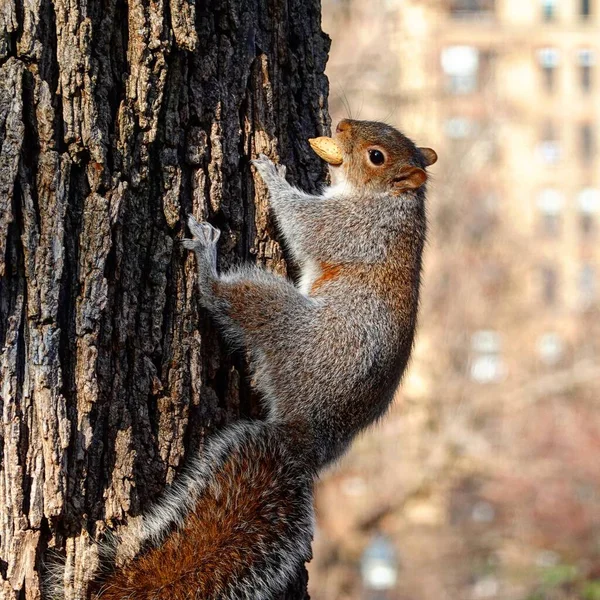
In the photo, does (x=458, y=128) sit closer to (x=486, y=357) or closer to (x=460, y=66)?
(x=486, y=357)

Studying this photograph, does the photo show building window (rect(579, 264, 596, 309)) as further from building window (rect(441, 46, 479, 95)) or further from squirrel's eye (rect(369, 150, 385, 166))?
squirrel's eye (rect(369, 150, 385, 166))

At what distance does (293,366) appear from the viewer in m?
2.61

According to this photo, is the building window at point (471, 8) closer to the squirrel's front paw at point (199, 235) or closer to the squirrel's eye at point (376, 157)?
the squirrel's eye at point (376, 157)

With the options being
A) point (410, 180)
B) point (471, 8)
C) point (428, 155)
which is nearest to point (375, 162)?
point (410, 180)

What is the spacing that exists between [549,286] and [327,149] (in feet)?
54.5

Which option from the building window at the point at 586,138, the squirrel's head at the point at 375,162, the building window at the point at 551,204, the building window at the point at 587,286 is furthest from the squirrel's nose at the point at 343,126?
the building window at the point at 586,138

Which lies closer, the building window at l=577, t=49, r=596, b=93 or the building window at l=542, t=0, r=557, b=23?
the building window at l=577, t=49, r=596, b=93

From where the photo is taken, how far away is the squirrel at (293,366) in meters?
2.22

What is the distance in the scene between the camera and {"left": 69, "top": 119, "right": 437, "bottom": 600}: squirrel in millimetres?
2221

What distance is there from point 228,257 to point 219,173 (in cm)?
23

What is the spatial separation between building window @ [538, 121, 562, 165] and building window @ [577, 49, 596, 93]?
1.82 m

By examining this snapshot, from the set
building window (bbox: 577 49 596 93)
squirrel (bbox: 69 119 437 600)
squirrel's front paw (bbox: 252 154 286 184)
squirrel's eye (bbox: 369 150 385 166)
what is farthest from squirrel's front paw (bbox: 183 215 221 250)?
building window (bbox: 577 49 596 93)

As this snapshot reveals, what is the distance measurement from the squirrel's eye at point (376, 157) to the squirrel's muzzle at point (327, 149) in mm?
218

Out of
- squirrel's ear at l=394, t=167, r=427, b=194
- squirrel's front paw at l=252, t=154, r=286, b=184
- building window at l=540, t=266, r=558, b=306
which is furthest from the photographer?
Result: building window at l=540, t=266, r=558, b=306
